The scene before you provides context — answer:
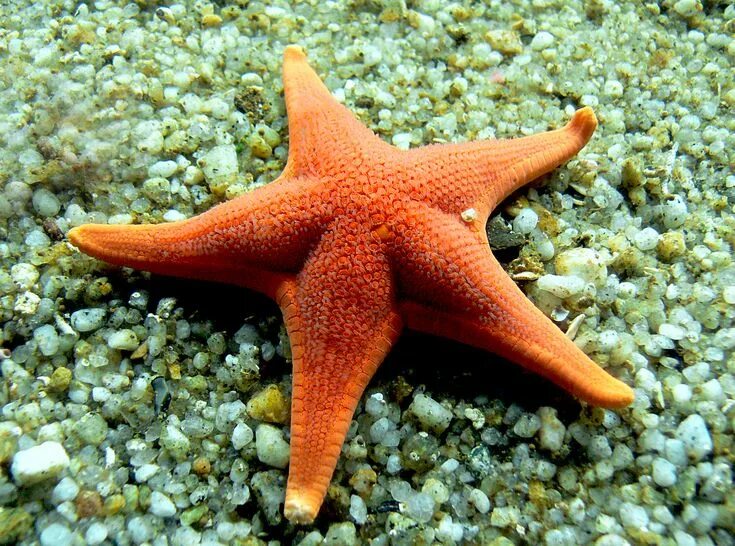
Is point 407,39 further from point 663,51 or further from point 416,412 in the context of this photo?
point 416,412

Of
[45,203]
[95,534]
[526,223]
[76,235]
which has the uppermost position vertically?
[526,223]

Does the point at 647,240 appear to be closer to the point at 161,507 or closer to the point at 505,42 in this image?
the point at 505,42

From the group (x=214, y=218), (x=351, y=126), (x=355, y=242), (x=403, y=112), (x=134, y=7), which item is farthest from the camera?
(x=134, y=7)

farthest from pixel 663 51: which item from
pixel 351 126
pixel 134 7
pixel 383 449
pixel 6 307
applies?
pixel 6 307

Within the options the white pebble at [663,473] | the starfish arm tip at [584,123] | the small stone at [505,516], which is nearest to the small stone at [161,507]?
the small stone at [505,516]

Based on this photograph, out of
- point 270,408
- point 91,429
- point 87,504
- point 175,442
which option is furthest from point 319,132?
point 87,504

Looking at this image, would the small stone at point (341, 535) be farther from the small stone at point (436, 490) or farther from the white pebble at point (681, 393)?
the white pebble at point (681, 393)

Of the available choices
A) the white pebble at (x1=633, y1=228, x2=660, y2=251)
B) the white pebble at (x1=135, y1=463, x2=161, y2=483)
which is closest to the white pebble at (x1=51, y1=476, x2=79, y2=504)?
the white pebble at (x1=135, y1=463, x2=161, y2=483)
